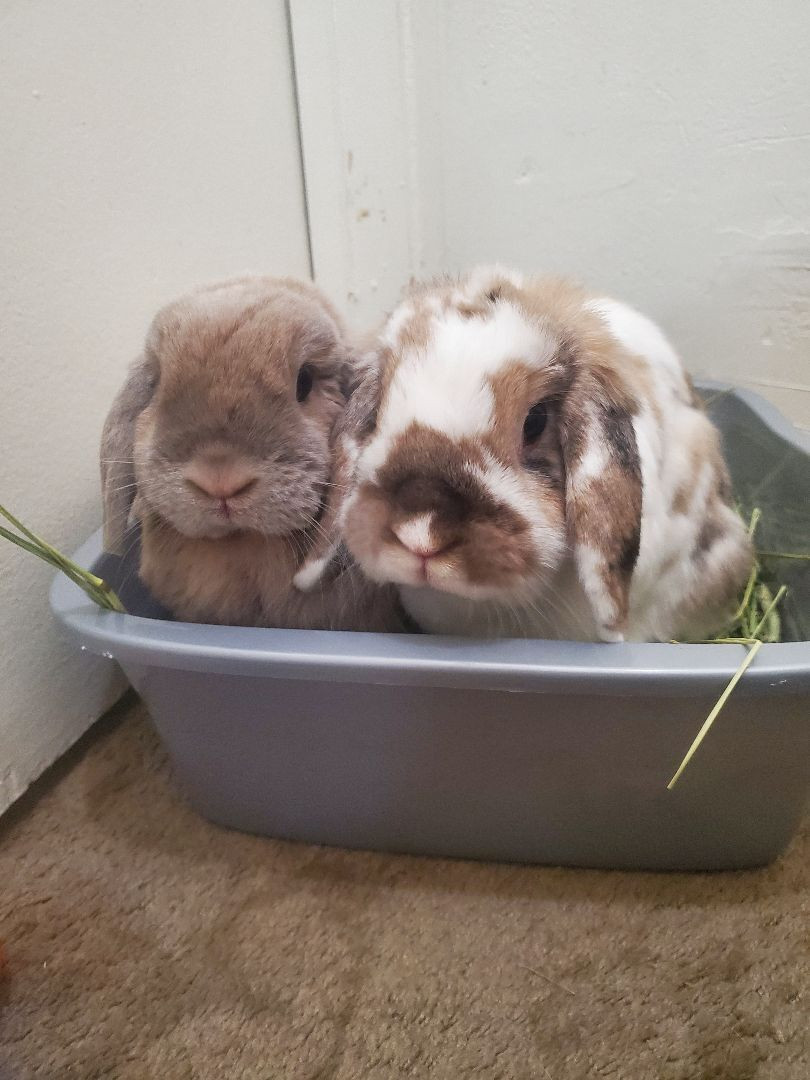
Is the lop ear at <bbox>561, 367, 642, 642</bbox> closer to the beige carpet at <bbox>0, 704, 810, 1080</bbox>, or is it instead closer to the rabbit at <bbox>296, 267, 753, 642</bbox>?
the rabbit at <bbox>296, 267, 753, 642</bbox>

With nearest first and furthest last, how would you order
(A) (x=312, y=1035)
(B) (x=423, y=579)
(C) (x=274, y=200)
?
(B) (x=423, y=579)
(A) (x=312, y=1035)
(C) (x=274, y=200)

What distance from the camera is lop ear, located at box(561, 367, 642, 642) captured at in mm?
731

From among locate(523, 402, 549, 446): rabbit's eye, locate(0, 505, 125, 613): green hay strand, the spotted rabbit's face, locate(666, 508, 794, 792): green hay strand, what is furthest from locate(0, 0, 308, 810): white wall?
locate(666, 508, 794, 792): green hay strand

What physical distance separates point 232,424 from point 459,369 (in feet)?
0.83

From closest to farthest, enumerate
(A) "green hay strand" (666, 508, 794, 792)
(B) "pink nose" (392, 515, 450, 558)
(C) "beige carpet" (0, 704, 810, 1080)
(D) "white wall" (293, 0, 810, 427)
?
(B) "pink nose" (392, 515, 450, 558) < (C) "beige carpet" (0, 704, 810, 1080) < (A) "green hay strand" (666, 508, 794, 792) < (D) "white wall" (293, 0, 810, 427)

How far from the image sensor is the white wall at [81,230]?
3.18ft

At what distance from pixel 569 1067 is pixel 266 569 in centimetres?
63

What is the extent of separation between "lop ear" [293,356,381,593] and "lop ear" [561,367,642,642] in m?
0.22

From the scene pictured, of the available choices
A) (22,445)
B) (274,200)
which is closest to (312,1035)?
(22,445)

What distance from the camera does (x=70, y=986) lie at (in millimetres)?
874

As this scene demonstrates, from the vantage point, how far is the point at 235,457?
80cm

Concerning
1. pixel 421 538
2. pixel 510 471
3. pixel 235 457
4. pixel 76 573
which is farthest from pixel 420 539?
pixel 76 573

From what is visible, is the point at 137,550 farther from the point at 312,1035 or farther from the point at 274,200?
the point at 274,200

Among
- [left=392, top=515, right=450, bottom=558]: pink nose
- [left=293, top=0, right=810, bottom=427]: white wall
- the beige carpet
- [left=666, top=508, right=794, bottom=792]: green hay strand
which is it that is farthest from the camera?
[left=293, top=0, right=810, bottom=427]: white wall
